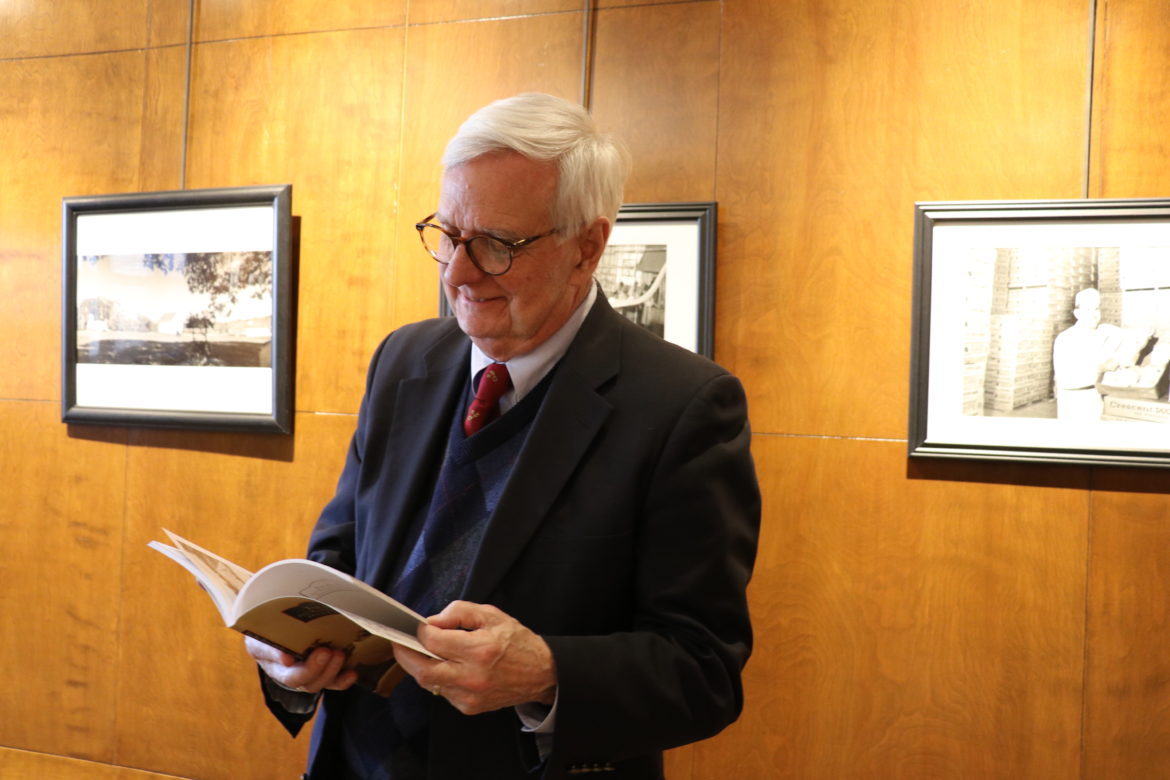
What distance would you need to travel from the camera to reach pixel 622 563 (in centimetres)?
149

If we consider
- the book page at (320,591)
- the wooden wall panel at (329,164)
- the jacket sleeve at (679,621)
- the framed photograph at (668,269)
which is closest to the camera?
the book page at (320,591)

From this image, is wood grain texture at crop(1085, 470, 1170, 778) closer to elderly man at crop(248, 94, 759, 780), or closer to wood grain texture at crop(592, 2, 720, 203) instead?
wood grain texture at crop(592, 2, 720, 203)

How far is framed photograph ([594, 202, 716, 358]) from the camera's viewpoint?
10.0ft

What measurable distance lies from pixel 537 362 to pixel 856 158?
1.74 m

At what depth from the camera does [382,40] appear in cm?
349

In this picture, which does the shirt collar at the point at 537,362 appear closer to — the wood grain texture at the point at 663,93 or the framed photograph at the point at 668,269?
the framed photograph at the point at 668,269

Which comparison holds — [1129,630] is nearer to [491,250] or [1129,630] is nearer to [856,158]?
[856,158]

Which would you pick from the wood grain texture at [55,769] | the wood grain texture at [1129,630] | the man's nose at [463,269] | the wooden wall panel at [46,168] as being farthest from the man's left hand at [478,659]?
the wooden wall panel at [46,168]

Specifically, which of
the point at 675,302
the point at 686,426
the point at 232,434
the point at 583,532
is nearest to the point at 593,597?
the point at 583,532

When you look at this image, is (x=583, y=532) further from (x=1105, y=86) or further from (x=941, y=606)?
(x=1105, y=86)

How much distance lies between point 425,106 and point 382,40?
0.29 m

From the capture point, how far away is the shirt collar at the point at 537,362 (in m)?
1.62

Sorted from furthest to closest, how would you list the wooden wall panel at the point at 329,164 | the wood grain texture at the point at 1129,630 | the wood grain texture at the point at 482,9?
1. the wooden wall panel at the point at 329,164
2. the wood grain texture at the point at 482,9
3. the wood grain texture at the point at 1129,630

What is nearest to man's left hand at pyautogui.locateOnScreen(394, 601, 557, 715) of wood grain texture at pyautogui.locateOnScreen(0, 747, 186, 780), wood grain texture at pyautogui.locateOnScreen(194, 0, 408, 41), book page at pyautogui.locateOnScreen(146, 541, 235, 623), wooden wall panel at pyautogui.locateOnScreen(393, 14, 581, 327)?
book page at pyautogui.locateOnScreen(146, 541, 235, 623)
